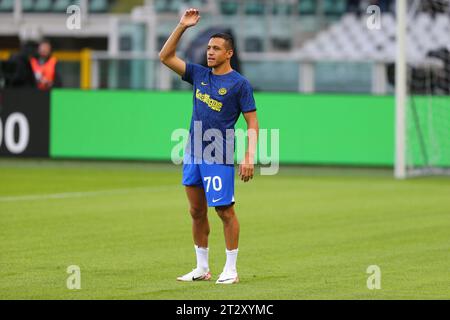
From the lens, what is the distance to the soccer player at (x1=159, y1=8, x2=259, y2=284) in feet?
33.8

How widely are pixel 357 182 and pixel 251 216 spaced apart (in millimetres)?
5539

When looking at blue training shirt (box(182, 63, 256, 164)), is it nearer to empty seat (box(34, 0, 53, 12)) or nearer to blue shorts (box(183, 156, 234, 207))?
blue shorts (box(183, 156, 234, 207))

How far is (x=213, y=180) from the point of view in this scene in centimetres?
1038

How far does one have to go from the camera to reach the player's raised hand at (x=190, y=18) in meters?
10.2

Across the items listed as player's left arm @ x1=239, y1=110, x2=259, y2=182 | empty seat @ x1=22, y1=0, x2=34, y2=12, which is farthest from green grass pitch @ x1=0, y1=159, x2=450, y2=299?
empty seat @ x1=22, y1=0, x2=34, y2=12

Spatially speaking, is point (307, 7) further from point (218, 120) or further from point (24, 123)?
point (218, 120)

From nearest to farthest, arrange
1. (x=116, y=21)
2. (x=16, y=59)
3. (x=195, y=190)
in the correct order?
(x=195, y=190), (x=16, y=59), (x=116, y=21)

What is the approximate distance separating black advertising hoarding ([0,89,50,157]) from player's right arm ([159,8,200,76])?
14.2 metres

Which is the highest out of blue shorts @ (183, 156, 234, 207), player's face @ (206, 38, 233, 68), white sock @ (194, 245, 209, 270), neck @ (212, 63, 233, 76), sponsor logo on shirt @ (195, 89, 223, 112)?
player's face @ (206, 38, 233, 68)

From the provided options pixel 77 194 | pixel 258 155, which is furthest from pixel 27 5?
pixel 77 194

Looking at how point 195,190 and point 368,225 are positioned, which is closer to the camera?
point 195,190
